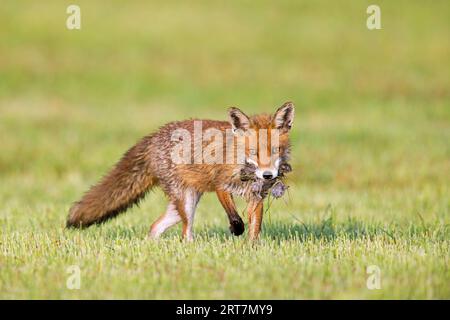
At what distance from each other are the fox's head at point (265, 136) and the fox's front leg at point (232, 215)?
0.86 m

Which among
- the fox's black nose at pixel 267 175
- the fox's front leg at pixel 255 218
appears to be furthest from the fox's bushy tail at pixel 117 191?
the fox's black nose at pixel 267 175

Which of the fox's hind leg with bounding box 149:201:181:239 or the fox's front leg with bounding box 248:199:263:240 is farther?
the fox's hind leg with bounding box 149:201:181:239

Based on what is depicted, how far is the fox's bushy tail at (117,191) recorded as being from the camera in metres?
11.4

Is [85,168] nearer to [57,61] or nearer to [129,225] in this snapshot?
[129,225]

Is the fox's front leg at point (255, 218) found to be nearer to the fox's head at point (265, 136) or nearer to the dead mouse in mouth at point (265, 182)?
the dead mouse in mouth at point (265, 182)

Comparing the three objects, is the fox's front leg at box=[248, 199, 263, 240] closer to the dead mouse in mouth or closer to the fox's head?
the dead mouse in mouth

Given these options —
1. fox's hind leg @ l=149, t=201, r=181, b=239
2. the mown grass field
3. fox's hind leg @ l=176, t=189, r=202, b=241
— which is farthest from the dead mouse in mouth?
fox's hind leg @ l=149, t=201, r=181, b=239

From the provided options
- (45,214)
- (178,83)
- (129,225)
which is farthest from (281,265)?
(178,83)

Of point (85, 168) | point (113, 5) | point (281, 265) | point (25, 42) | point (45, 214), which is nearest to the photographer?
point (281, 265)

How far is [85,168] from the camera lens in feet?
68.8

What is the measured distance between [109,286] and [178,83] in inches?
967

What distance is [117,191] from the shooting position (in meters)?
11.5

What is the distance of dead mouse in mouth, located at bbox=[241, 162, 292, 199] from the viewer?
33.6 ft

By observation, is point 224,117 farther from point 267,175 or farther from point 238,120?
point 267,175
